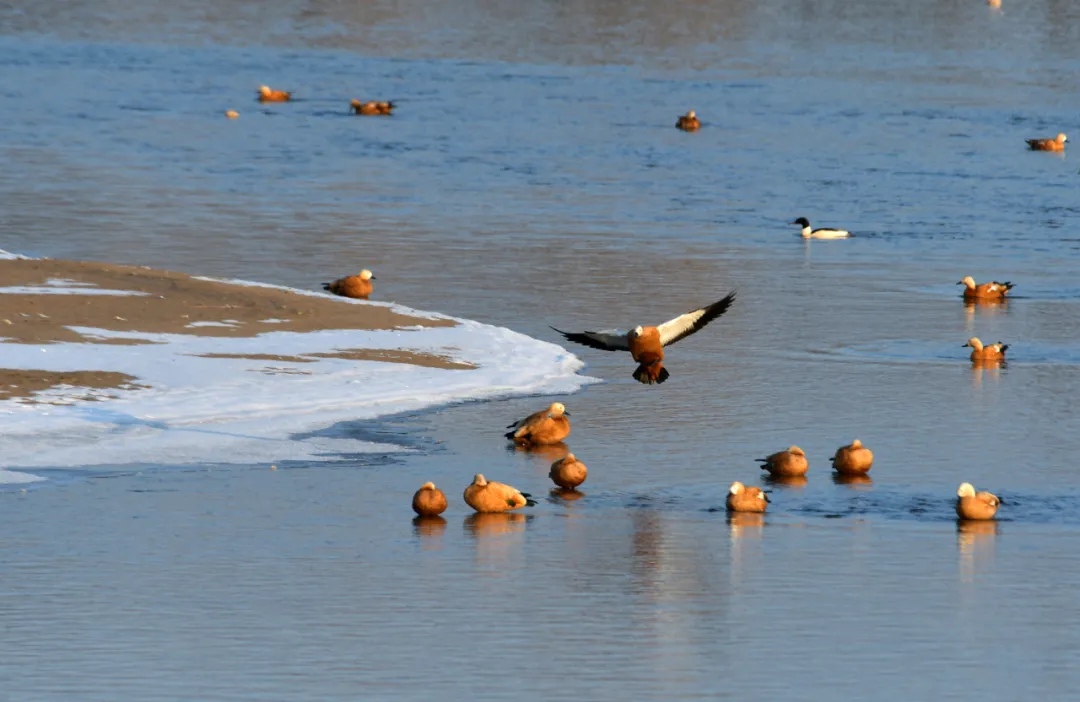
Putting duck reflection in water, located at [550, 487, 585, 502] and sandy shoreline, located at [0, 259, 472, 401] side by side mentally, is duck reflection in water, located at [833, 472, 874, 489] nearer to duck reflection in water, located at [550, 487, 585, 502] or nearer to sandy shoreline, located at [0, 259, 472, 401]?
duck reflection in water, located at [550, 487, 585, 502]

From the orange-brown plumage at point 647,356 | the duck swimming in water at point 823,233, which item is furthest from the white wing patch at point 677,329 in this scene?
the duck swimming in water at point 823,233

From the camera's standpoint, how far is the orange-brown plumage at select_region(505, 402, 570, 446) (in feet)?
63.0

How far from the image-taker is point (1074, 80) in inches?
2638

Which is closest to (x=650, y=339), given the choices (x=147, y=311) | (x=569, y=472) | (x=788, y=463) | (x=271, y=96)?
(x=569, y=472)

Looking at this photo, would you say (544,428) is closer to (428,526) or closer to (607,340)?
(607,340)

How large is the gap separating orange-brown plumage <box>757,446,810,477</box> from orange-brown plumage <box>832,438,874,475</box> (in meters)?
0.28

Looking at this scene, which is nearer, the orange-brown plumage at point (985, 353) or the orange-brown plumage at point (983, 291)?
the orange-brown plumage at point (985, 353)

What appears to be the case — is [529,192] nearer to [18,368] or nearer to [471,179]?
[471,179]

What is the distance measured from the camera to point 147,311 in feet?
80.2

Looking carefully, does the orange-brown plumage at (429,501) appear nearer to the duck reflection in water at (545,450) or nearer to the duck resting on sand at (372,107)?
the duck reflection in water at (545,450)

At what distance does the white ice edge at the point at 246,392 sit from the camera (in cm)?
1875

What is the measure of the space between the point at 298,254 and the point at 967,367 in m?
11.3

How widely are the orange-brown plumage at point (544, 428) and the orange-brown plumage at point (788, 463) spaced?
206 cm

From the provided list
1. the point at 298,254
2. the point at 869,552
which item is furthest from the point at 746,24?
the point at 869,552
